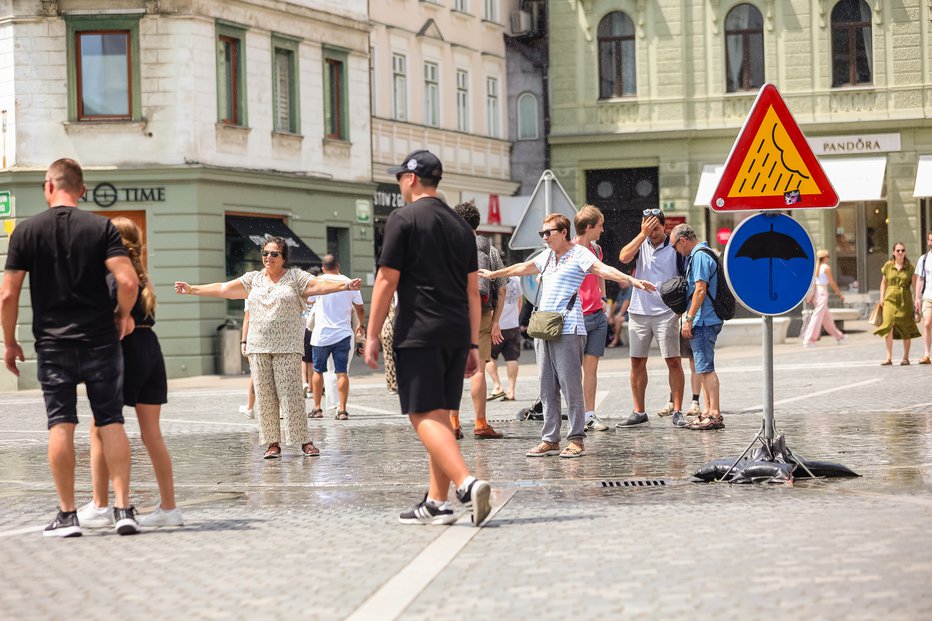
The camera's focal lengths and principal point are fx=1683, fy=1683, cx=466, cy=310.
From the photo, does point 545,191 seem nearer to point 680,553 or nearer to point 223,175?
point 680,553

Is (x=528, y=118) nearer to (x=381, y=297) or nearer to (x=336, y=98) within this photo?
(x=336, y=98)

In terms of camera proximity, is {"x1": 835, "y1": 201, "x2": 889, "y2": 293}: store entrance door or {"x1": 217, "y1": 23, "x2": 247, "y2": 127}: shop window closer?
{"x1": 217, "y1": 23, "x2": 247, "y2": 127}: shop window

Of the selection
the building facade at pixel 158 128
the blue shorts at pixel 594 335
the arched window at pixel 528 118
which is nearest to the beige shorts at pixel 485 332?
the blue shorts at pixel 594 335

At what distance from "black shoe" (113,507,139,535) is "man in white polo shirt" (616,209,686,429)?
24.3 ft

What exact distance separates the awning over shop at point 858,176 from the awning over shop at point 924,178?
2.90 ft

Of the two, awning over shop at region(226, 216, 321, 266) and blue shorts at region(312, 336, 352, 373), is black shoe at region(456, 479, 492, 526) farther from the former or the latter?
awning over shop at region(226, 216, 321, 266)

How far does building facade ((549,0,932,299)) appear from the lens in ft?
144

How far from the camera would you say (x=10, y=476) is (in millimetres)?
12391

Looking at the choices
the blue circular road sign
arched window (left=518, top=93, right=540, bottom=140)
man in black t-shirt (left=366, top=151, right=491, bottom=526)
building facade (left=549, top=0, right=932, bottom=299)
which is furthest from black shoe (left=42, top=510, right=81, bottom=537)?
arched window (left=518, top=93, right=540, bottom=140)

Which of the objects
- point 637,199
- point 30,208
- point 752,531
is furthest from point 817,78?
point 752,531

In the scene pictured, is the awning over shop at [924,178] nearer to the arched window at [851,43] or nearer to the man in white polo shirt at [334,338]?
the arched window at [851,43]

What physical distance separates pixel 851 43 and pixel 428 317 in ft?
124

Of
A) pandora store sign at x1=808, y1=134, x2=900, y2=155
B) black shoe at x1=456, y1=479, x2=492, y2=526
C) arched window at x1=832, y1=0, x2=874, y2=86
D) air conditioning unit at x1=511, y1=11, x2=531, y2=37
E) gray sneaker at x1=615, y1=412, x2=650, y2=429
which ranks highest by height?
air conditioning unit at x1=511, y1=11, x2=531, y2=37

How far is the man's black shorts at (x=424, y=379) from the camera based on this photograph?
8.67 meters
